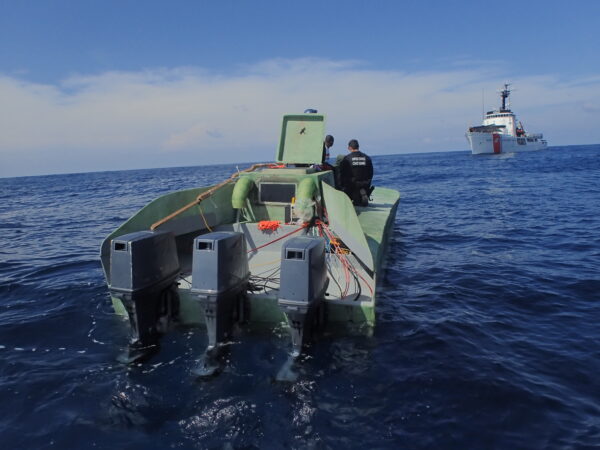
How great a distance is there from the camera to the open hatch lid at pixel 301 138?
9.55 metres

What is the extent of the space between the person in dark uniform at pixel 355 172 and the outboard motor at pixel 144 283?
4969 millimetres

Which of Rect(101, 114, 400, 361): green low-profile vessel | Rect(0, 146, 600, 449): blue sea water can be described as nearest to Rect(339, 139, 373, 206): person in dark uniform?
Rect(101, 114, 400, 361): green low-profile vessel

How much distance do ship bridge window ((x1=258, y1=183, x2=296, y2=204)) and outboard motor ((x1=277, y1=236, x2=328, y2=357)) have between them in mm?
3399

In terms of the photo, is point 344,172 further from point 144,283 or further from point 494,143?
point 494,143

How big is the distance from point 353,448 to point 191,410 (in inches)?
67.0

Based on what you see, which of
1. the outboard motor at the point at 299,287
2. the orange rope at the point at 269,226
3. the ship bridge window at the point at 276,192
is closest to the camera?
the outboard motor at the point at 299,287

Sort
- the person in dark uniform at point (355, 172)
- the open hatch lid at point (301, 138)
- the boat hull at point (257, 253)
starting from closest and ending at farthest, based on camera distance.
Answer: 1. the boat hull at point (257, 253)
2. the person in dark uniform at point (355, 172)
3. the open hatch lid at point (301, 138)

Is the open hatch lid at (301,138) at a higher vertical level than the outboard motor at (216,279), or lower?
higher

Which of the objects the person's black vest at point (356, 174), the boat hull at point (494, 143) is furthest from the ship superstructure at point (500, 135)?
the person's black vest at point (356, 174)

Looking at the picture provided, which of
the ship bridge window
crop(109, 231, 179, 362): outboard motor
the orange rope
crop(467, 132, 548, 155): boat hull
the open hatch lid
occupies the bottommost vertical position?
crop(109, 231, 179, 362): outboard motor

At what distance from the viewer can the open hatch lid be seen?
9.55m

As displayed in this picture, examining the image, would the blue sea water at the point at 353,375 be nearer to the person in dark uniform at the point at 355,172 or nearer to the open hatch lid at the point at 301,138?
the person in dark uniform at the point at 355,172

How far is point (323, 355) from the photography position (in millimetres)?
5234

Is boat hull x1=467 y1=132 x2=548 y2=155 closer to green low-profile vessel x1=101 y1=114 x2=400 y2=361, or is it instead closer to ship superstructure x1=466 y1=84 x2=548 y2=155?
ship superstructure x1=466 y1=84 x2=548 y2=155
